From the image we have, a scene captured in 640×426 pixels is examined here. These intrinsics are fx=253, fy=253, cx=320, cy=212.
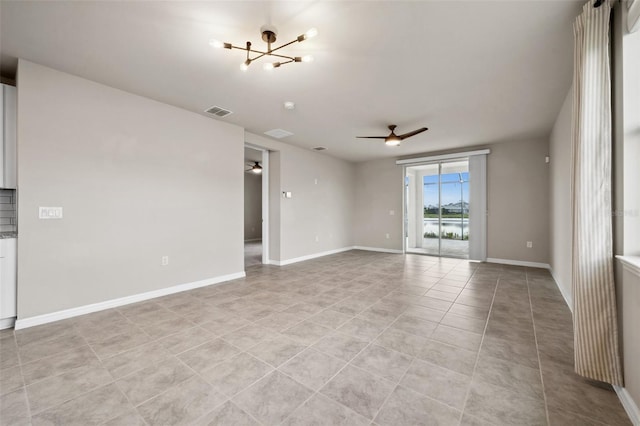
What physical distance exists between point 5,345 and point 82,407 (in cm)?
155

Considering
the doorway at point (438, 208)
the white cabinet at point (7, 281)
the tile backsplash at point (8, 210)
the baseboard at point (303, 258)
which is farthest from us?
the doorway at point (438, 208)

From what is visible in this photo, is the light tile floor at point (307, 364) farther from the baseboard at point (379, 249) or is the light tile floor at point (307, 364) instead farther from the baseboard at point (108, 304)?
the baseboard at point (379, 249)

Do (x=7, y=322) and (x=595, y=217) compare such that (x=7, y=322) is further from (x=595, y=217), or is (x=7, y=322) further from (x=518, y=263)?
(x=518, y=263)

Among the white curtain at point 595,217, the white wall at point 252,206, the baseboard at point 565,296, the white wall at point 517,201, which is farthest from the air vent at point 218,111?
the white wall at point 252,206

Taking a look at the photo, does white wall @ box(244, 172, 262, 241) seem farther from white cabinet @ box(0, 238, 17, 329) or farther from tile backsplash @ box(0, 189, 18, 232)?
white cabinet @ box(0, 238, 17, 329)


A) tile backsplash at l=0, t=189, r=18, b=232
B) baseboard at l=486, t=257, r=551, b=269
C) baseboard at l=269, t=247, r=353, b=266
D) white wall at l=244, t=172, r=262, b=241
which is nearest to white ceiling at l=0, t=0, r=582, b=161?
tile backsplash at l=0, t=189, r=18, b=232

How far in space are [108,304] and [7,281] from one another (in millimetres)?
913

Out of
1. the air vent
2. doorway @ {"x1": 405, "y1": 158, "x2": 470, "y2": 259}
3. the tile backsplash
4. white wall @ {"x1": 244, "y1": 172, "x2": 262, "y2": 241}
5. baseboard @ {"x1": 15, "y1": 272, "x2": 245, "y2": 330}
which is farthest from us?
white wall @ {"x1": 244, "y1": 172, "x2": 262, "y2": 241}

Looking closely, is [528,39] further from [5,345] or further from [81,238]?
[5,345]

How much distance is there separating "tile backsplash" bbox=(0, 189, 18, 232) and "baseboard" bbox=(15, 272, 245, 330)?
1060mm

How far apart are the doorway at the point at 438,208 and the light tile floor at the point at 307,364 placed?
3.66m

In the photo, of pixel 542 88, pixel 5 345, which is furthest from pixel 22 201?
pixel 542 88

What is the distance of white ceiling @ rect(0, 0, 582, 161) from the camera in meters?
1.98

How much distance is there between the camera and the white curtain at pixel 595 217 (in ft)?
5.53
